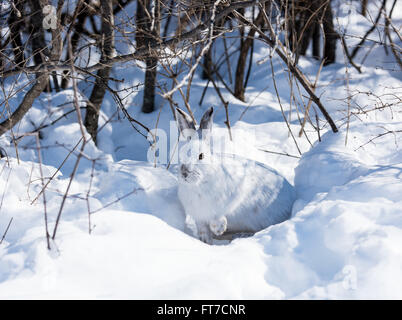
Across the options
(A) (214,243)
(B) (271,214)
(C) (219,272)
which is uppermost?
(C) (219,272)

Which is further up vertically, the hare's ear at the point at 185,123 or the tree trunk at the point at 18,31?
the tree trunk at the point at 18,31

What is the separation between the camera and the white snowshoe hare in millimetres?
3141

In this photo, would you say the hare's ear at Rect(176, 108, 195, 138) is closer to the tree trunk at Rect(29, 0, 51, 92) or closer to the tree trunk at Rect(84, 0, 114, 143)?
the tree trunk at Rect(84, 0, 114, 143)

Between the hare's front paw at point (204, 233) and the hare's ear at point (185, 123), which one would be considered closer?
the hare's front paw at point (204, 233)

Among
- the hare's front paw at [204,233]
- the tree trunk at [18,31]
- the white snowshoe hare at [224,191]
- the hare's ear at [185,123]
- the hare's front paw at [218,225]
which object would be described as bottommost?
the hare's front paw at [204,233]

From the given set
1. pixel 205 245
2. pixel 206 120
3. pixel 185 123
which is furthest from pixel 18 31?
pixel 205 245

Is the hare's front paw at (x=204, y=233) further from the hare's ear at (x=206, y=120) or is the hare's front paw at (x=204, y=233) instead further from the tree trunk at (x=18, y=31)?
the tree trunk at (x=18, y=31)

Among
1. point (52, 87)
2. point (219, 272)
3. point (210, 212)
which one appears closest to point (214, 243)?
point (210, 212)

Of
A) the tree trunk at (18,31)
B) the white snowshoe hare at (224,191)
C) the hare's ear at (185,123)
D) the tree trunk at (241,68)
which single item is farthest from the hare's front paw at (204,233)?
the tree trunk at (241,68)

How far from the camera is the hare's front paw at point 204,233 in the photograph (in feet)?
10.5

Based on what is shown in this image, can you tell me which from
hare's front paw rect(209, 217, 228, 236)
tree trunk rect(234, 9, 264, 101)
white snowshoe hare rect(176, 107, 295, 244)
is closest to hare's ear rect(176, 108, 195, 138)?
white snowshoe hare rect(176, 107, 295, 244)

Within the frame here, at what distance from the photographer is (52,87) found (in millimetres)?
5848
